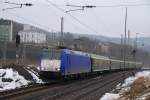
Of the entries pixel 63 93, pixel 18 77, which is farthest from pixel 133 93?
pixel 18 77

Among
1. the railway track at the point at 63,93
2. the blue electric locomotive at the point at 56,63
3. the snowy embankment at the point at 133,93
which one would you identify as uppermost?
the blue electric locomotive at the point at 56,63

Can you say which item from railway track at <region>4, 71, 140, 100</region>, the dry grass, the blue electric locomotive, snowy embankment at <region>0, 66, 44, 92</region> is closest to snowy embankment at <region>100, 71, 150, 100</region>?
the dry grass

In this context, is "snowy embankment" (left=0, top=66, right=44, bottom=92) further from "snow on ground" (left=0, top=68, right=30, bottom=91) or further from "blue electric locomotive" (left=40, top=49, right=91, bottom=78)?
"blue electric locomotive" (left=40, top=49, right=91, bottom=78)

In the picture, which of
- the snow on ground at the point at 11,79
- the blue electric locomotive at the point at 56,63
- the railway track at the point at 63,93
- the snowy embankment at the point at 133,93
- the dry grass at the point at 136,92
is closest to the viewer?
the snowy embankment at the point at 133,93

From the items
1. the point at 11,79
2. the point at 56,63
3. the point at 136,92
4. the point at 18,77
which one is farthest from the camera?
the point at 18,77

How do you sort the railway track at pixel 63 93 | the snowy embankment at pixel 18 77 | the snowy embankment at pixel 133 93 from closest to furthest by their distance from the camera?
the snowy embankment at pixel 133 93 → the railway track at pixel 63 93 → the snowy embankment at pixel 18 77

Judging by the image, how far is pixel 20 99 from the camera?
71.1ft

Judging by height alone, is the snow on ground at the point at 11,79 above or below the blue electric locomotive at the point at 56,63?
below

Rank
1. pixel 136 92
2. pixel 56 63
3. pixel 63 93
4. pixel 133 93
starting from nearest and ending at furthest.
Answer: pixel 133 93 < pixel 136 92 < pixel 63 93 < pixel 56 63

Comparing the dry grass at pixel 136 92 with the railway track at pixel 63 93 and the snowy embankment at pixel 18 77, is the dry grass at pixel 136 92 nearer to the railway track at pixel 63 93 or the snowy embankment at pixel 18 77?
the railway track at pixel 63 93

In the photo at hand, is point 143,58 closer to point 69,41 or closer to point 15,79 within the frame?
point 69,41

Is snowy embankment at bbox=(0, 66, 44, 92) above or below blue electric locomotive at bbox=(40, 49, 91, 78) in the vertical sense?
below

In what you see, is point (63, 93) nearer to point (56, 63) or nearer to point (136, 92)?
point (136, 92)

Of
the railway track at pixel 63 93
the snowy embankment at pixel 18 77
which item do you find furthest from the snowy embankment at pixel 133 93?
the snowy embankment at pixel 18 77
